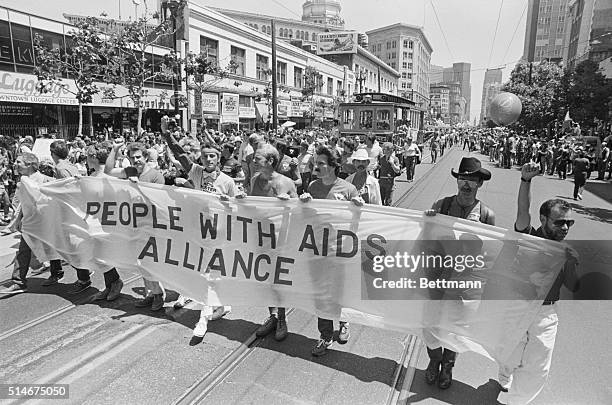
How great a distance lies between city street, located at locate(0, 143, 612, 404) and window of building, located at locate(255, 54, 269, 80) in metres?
42.6

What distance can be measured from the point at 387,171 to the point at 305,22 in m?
131

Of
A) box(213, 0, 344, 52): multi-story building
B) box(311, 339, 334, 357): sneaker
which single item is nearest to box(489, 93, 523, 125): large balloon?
box(311, 339, 334, 357): sneaker

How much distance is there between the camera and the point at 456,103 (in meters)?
184

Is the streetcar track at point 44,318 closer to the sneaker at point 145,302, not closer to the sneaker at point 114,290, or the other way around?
the sneaker at point 114,290

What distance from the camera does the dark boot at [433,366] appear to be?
3705 millimetres

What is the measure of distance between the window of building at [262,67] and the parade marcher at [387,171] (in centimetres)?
3786

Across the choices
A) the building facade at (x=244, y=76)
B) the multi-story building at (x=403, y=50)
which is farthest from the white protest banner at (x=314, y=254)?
the multi-story building at (x=403, y=50)

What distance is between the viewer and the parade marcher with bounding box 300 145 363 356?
4.22m

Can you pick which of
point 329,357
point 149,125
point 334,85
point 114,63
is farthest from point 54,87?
point 334,85

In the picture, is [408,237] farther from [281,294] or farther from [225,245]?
[225,245]

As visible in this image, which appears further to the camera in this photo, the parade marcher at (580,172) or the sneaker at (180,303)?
the parade marcher at (580,172)

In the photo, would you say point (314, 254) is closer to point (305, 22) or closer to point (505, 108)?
point (505, 108)

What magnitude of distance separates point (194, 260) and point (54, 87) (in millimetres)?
22879

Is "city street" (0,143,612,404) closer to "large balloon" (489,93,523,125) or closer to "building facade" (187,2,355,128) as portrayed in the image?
"large balloon" (489,93,523,125)
